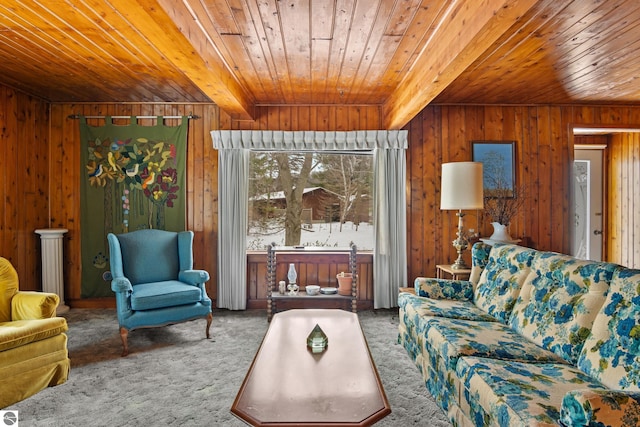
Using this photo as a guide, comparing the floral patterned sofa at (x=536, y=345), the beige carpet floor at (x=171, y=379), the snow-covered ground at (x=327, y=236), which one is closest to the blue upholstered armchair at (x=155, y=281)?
the beige carpet floor at (x=171, y=379)

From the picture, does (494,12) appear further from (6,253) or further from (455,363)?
(6,253)

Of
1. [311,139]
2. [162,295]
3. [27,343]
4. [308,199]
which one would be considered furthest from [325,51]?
[27,343]

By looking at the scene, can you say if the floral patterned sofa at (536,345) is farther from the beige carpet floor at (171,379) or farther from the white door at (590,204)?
the white door at (590,204)

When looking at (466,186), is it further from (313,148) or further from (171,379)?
(171,379)

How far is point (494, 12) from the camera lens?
6.11 ft

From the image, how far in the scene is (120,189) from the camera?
443 centimetres

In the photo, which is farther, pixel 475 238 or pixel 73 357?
pixel 475 238

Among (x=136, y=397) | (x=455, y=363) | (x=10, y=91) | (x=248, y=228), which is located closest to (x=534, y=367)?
(x=455, y=363)

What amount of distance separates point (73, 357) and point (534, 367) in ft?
10.5

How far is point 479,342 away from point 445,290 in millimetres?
1025

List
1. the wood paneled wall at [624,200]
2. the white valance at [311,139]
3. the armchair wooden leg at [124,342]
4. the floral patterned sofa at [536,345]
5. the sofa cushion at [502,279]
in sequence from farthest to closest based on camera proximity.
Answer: the wood paneled wall at [624,200], the white valance at [311,139], the armchair wooden leg at [124,342], the sofa cushion at [502,279], the floral patterned sofa at [536,345]

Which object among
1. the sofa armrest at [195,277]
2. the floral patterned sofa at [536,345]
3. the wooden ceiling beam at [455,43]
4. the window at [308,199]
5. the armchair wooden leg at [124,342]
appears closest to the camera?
the floral patterned sofa at [536,345]

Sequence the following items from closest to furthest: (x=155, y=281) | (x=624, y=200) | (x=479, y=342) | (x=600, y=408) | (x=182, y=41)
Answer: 1. (x=600, y=408)
2. (x=479, y=342)
3. (x=182, y=41)
4. (x=155, y=281)
5. (x=624, y=200)

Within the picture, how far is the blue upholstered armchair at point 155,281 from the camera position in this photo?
3.13 m
